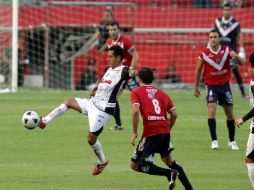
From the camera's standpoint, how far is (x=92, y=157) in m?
15.9

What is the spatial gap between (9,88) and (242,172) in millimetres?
15523

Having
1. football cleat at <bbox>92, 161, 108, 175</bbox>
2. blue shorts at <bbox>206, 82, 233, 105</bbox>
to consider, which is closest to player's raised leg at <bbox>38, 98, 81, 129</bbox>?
football cleat at <bbox>92, 161, 108, 175</bbox>

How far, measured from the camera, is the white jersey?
14.3m

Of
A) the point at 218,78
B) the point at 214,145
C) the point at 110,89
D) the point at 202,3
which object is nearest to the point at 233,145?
the point at 214,145

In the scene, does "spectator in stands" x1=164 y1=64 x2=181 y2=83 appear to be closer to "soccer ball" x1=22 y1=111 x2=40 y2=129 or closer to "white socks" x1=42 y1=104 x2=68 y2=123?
"white socks" x1=42 y1=104 x2=68 y2=123

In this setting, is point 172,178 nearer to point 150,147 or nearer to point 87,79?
point 150,147

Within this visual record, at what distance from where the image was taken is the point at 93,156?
1596 cm

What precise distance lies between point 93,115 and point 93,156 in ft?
6.14

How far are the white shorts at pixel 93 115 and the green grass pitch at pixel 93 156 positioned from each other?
0.73 metres

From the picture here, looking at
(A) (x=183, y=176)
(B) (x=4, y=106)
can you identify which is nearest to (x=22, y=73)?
(B) (x=4, y=106)

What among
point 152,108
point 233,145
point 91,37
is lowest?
point 91,37

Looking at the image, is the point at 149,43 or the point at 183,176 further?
the point at 149,43

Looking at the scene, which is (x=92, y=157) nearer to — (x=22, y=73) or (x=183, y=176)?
(x=183, y=176)

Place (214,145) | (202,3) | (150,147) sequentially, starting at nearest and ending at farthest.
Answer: (150,147) < (214,145) < (202,3)
